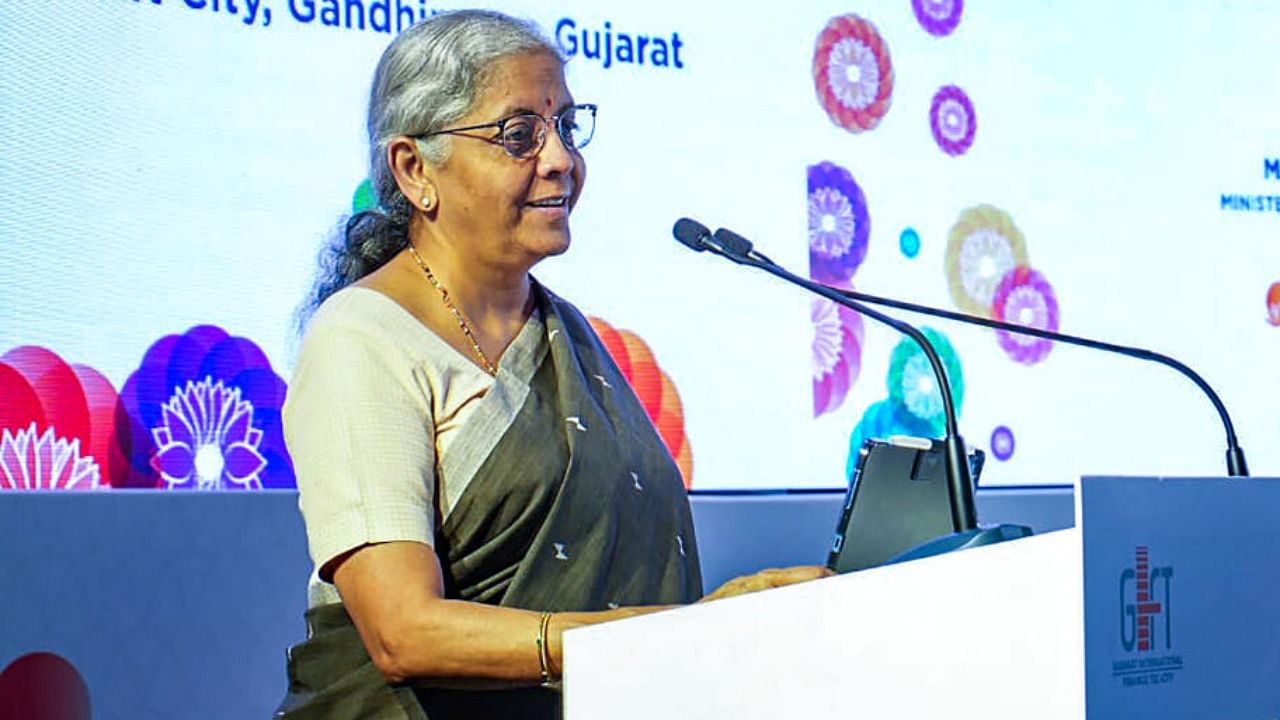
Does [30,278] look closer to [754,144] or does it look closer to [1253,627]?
[754,144]

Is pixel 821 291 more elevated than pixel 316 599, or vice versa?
pixel 821 291

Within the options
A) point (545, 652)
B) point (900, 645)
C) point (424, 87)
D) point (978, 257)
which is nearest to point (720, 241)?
point (424, 87)

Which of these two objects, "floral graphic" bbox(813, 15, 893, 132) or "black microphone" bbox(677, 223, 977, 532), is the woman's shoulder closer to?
"black microphone" bbox(677, 223, 977, 532)

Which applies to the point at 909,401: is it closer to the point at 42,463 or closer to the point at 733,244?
the point at 733,244

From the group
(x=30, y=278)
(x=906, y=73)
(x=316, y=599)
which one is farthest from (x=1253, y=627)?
(x=906, y=73)

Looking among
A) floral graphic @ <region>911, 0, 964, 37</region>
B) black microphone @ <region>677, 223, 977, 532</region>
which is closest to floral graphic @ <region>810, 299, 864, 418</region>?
floral graphic @ <region>911, 0, 964, 37</region>

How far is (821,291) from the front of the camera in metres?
1.94

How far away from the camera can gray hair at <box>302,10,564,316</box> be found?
1618 mm

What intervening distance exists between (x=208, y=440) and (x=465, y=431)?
64 centimetres

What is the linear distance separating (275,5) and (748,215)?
2.50 feet

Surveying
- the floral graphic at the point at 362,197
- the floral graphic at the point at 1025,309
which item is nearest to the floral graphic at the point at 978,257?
the floral graphic at the point at 1025,309

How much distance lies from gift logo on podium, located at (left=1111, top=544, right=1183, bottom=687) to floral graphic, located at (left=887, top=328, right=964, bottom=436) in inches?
61.7

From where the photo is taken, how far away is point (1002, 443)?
271 cm

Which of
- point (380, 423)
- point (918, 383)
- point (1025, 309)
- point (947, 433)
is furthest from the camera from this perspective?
point (1025, 309)
